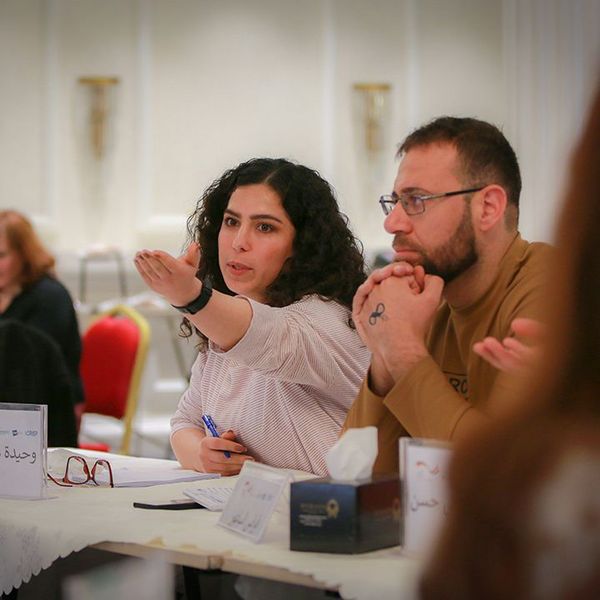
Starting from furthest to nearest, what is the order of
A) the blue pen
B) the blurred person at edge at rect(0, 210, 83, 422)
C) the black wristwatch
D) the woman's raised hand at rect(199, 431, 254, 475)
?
the blurred person at edge at rect(0, 210, 83, 422), the blue pen, the woman's raised hand at rect(199, 431, 254, 475), the black wristwatch

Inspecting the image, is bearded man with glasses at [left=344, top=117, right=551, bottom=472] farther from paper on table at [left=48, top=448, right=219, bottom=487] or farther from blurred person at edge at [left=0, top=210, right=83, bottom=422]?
blurred person at edge at [left=0, top=210, right=83, bottom=422]

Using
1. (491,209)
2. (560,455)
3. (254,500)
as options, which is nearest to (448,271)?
(491,209)

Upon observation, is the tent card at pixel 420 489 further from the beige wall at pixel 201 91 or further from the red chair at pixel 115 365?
the beige wall at pixel 201 91

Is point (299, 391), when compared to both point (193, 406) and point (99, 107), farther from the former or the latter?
point (99, 107)

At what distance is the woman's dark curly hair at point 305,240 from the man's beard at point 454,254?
1.25 feet

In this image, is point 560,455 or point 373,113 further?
point 373,113

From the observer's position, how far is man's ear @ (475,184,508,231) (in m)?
2.05

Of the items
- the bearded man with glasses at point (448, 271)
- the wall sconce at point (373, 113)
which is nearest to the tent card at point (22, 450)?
the bearded man with glasses at point (448, 271)

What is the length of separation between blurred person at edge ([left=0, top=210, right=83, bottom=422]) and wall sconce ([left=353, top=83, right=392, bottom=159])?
2855 mm

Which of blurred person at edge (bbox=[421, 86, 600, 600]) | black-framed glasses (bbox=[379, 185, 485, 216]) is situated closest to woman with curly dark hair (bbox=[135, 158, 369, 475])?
black-framed glasses (bbox=[379, 185, 485, 216])

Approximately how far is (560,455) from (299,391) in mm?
1702

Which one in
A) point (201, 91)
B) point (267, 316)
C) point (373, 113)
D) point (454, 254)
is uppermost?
point (201, 91)

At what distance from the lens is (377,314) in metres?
1.92

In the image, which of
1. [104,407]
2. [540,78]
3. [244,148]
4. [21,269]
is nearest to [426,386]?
[104,407]
